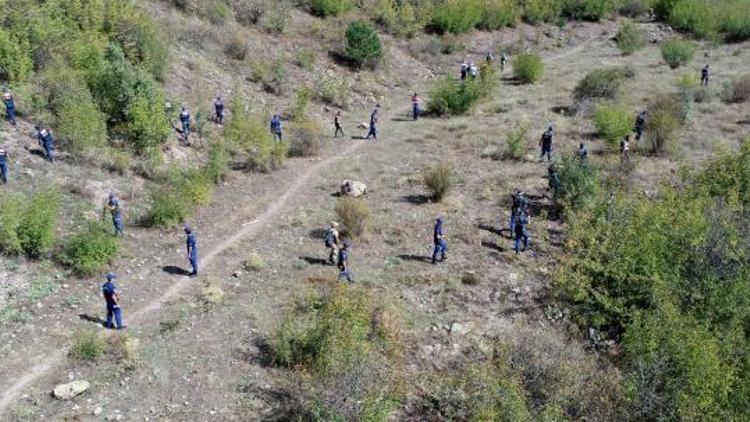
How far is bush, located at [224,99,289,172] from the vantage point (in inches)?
1061

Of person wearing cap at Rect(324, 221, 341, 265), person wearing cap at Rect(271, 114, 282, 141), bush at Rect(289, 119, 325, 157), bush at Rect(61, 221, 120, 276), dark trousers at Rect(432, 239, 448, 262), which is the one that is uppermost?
person wearing cap at Rect(271, 114, 282, 141)

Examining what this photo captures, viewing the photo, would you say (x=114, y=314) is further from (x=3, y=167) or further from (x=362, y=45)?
(x=362, y=45)

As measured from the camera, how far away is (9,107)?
22.7 m

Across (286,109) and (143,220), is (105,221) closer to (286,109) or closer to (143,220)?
(143,220)

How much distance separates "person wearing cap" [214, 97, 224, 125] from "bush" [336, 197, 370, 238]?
915 centimetres

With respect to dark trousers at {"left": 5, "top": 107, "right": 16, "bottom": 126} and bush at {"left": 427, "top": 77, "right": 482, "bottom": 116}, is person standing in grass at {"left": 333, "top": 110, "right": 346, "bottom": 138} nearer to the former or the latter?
bush at {"left": 427, "top": 77, "right": 482, "bottom": 116}

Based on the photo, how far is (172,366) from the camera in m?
15.4

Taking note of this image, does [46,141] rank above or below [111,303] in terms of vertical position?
above

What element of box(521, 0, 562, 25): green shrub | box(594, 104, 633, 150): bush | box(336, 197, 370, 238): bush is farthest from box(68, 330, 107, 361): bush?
box(521, 0, 562, 25): green shrub

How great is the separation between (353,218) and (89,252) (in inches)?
300

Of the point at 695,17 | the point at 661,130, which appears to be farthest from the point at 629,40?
the point at 661,130

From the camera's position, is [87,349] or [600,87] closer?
[87,349]

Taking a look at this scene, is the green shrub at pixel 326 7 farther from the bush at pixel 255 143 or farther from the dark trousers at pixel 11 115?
the dark trousers at pixel 11 115

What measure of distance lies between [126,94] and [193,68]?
747 centimetres
